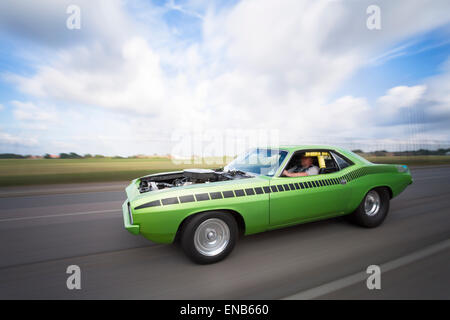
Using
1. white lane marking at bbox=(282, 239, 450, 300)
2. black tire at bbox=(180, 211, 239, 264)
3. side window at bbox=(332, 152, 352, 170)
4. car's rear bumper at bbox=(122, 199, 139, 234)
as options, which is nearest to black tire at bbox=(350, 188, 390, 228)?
side window at bbox=(332, 152, 352, 170)

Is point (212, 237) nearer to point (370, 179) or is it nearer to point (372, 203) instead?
point (370, 179)

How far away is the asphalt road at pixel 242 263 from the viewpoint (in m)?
2.21

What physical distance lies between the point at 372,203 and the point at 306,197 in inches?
71.1

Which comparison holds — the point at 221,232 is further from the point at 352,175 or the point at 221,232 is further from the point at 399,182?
the point at 399,182

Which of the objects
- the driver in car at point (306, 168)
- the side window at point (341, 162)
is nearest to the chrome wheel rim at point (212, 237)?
the driver in car at point (306, 168)

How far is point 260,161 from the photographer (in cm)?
362

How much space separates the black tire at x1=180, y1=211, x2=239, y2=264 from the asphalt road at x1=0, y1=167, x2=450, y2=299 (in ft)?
0.37

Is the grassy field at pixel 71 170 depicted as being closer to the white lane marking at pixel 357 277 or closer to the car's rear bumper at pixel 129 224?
the car's rear bumper at pixel 129 224

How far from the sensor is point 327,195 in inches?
130

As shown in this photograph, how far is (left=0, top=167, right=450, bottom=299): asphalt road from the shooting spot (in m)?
2.21

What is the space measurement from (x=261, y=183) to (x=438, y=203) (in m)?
5.49

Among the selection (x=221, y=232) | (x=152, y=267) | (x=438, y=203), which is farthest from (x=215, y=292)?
(x=438, y=203)

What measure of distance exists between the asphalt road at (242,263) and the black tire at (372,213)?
120 millimetres

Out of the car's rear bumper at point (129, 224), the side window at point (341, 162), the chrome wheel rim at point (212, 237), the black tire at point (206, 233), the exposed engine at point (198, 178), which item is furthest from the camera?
the side window at point (341, 162)
